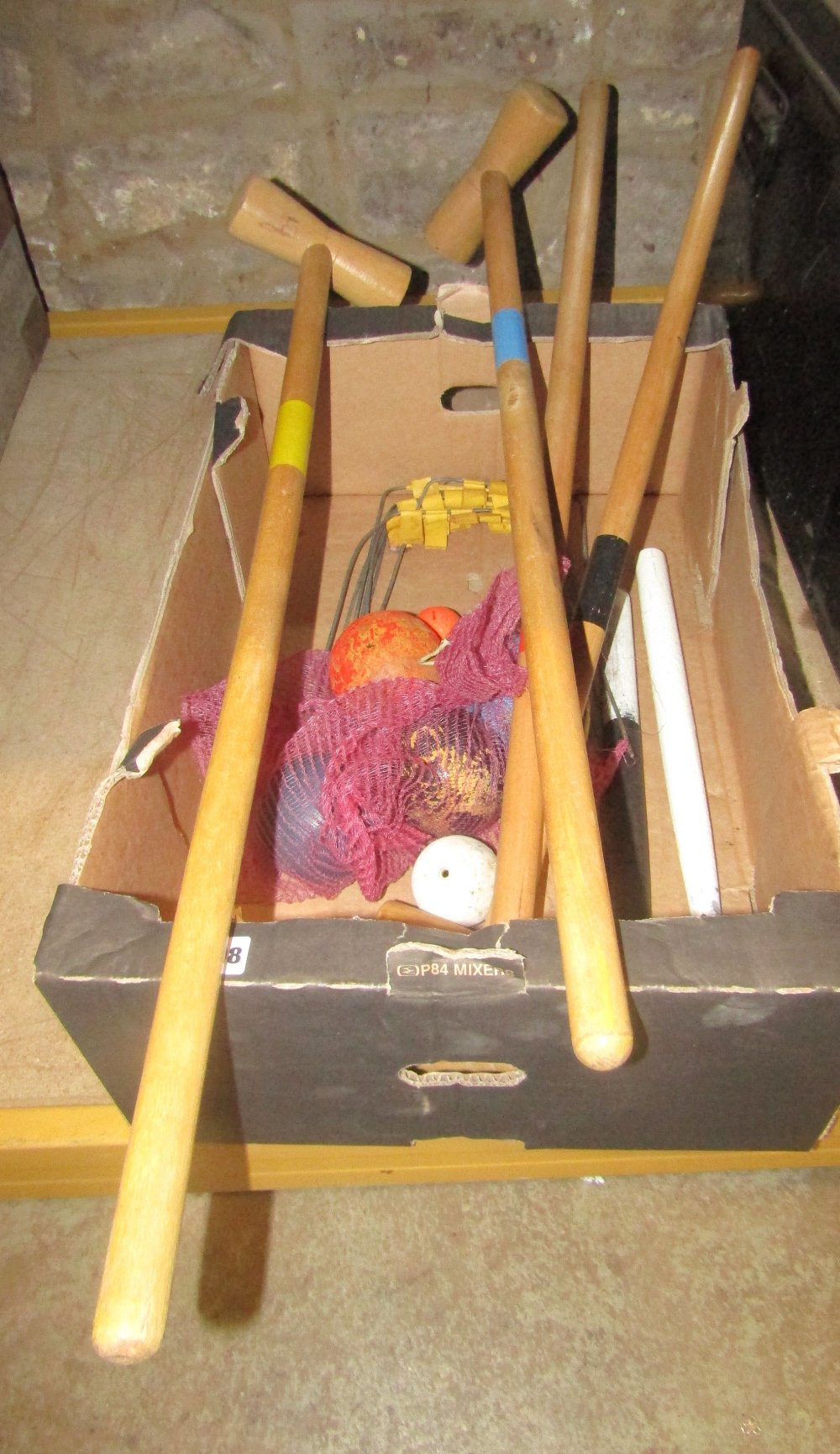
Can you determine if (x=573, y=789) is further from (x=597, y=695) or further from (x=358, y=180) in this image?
(x=358, y=180)

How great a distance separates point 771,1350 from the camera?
0.90m

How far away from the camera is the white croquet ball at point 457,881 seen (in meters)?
0.84

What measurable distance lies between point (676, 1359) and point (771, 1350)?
9cm

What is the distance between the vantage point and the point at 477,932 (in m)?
0.63

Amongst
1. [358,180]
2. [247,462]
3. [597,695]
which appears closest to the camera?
[597,695]

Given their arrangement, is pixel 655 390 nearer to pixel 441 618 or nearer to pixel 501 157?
pixel 441 618

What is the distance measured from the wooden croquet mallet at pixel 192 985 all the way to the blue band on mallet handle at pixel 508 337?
253mm

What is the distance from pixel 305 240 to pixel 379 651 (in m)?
0.60

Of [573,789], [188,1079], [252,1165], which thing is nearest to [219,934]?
[188,1079]

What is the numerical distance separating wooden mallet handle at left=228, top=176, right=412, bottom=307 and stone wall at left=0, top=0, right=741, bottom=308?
18cm

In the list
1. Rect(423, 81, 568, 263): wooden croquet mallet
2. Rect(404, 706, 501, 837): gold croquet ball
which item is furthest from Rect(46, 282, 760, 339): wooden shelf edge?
Rect(404, 706, 501, 837): gold croquet ball

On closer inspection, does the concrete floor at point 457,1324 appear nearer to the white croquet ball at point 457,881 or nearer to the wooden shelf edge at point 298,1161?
the wooden shelf edge at point 298,1161

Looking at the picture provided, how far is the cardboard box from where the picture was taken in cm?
61

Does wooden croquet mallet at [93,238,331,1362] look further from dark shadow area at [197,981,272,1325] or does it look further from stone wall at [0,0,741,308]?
stone wall at [0,0,741,308]
